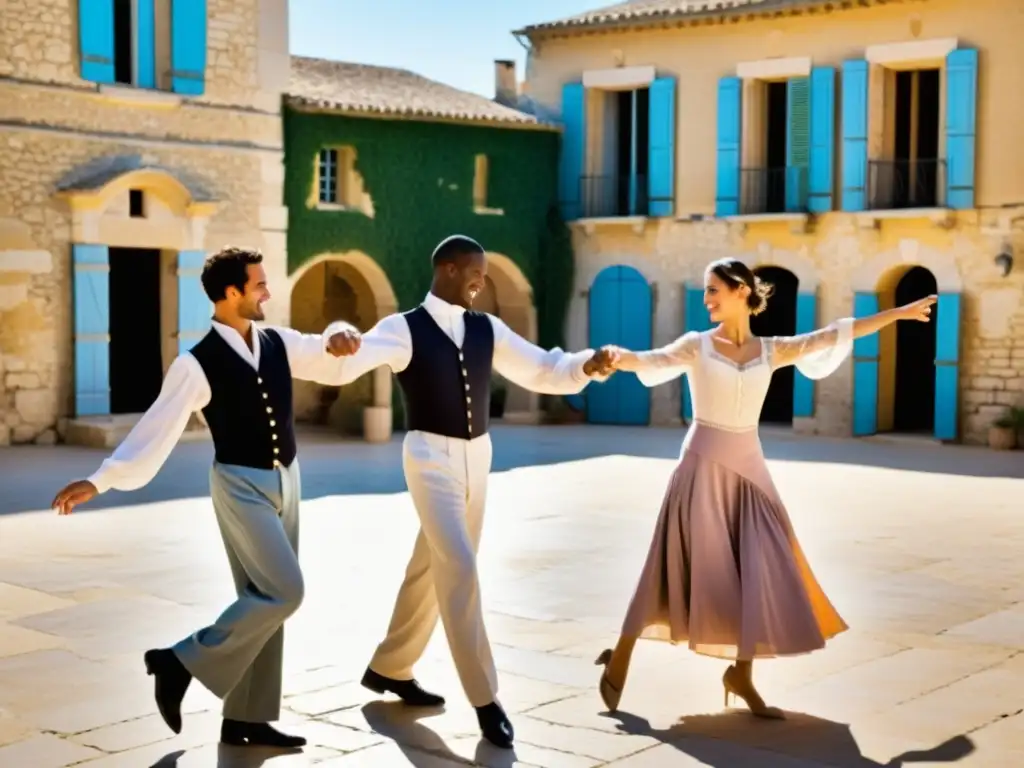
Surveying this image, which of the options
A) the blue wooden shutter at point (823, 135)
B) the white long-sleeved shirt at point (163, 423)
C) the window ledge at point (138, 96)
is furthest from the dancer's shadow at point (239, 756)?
the blue wooden shutter at point (823, 135)

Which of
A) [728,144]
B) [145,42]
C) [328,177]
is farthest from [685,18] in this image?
[145,42]

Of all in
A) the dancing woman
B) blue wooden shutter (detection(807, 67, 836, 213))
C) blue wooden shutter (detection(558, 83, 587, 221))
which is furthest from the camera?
blue wooden shutter (detection(558, 83, 587, 221))

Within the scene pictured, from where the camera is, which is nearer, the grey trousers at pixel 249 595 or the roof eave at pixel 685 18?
the grey trousers at pixel 249 595

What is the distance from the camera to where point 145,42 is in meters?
16.5

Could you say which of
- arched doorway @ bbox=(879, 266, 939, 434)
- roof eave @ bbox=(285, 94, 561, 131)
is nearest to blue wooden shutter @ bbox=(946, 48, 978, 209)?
arched doorway @ bbox=(879, 266, 939, 434)

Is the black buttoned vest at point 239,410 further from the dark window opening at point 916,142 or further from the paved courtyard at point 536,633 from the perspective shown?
the dark window opening at point 916,142

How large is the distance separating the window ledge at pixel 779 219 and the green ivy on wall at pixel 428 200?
2.66 metres

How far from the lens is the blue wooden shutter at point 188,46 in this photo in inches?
654

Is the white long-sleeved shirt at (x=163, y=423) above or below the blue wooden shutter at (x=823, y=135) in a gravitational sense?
below

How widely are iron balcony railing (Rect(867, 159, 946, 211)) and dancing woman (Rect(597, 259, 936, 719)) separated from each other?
42.5 ft

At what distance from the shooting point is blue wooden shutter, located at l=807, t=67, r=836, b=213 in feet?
60.9

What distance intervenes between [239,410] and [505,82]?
16769mm

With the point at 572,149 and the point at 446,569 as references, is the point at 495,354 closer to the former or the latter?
the point at 446,569

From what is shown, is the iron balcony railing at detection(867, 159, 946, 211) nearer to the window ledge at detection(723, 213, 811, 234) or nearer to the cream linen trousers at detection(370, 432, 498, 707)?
the window ledge at detection(723, 213, 811, 234)
